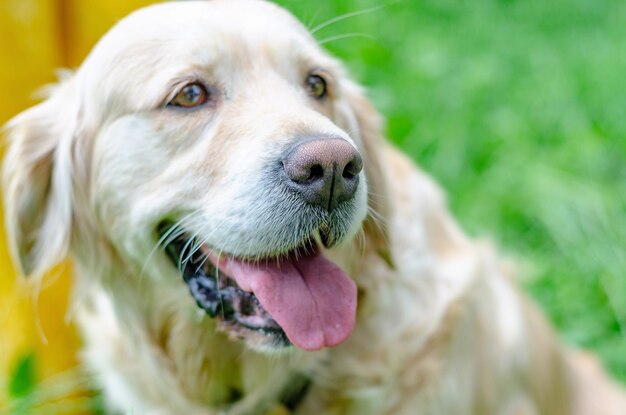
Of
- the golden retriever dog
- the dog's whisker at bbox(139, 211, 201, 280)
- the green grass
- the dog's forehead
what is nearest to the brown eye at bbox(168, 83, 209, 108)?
the golden retriever dog

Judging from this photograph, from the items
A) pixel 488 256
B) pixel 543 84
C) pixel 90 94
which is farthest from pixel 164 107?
pixel 543 84

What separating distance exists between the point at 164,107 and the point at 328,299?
30.5 inches

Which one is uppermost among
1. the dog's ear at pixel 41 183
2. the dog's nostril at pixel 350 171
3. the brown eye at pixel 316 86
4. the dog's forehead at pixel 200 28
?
the dog's forehead at pixel 200 28

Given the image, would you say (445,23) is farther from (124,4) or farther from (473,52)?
(124,4)

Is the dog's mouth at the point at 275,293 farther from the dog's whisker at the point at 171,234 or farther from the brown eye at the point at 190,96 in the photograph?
the brown eye at the point at 190,96

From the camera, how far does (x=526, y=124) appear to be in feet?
20.2

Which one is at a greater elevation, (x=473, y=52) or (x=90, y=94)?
(x=90, y=94)

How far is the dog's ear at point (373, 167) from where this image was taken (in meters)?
3.36

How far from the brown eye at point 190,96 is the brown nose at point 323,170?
442 mm

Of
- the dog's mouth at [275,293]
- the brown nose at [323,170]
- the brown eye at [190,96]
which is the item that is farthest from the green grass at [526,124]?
the brown nose at [323,170]

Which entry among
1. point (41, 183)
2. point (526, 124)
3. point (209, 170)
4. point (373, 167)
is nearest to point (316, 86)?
point (373, 167)

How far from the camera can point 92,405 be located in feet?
14.4

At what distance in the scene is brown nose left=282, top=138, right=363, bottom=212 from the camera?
2.64m

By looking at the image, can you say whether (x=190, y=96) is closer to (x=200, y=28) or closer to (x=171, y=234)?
(x=200, y=28)
